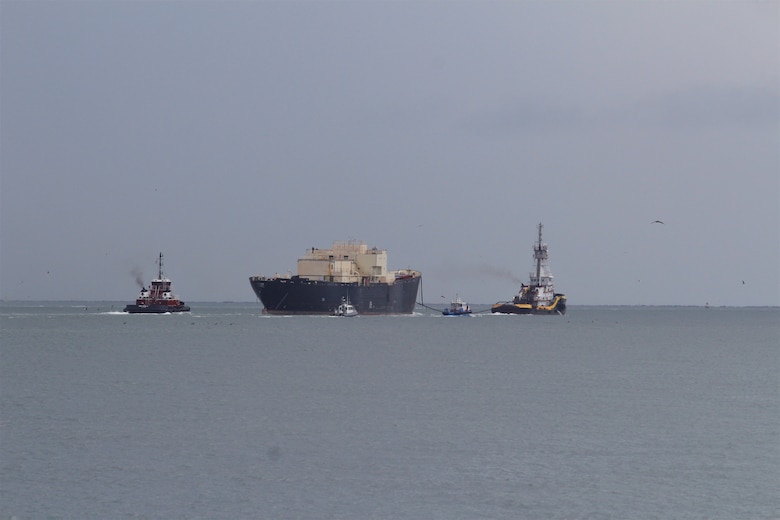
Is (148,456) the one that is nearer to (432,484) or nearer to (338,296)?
(432,484)

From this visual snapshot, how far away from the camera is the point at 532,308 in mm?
177500

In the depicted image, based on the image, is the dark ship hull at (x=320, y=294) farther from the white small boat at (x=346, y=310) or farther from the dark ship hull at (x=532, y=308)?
the dark ship hull at (x=532, y=308)

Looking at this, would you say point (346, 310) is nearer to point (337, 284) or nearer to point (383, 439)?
point (337, 284)

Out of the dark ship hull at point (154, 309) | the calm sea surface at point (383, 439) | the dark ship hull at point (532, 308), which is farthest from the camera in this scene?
the dark ship hull at point (532, 308)

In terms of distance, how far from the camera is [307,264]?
15425 cm

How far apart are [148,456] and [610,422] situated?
689 inches

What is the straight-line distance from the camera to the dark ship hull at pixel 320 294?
489 feet

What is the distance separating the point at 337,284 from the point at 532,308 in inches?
1663

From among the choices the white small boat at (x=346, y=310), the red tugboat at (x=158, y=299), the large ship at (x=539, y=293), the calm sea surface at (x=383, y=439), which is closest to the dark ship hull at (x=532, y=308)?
the large ship at (x=539, y=293)

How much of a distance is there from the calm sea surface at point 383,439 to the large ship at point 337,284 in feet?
265

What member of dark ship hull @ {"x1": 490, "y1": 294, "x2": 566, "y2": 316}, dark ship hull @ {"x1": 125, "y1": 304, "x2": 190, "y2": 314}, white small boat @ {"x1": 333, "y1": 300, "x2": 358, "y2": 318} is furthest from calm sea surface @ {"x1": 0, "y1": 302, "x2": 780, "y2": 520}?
dark ship hull @ {"x1": 490, "y1": 294, "x2": 566, "y2": 316}

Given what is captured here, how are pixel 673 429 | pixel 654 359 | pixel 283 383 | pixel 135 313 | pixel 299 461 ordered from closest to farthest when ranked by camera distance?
pixel 299 461 < pixel 673 429 < pixel 283 383 < pixel 654 359 < pixel 135 313

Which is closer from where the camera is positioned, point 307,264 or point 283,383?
point 283,383

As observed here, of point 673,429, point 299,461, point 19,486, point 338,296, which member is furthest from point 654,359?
point 338,296
